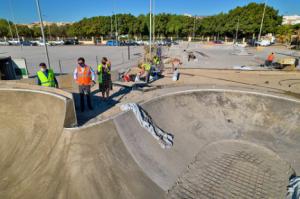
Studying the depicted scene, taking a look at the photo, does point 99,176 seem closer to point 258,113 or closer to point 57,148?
point 57,148

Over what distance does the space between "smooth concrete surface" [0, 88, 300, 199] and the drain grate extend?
0.12ft

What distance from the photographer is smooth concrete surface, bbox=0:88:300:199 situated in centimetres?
416

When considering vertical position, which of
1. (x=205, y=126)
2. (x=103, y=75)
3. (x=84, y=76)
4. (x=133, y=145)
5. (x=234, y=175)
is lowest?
(x=234, y=175)

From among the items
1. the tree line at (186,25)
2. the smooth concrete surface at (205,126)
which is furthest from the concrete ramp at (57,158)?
the tree line at (186,25)

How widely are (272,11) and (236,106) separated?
70462 mm

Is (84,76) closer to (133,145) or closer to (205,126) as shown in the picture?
(133,145)

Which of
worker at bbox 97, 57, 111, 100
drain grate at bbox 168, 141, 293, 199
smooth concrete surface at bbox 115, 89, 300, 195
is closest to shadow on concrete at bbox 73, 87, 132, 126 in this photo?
worker at bbox 97, 57, 111, 100

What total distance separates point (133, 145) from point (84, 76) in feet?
9.42

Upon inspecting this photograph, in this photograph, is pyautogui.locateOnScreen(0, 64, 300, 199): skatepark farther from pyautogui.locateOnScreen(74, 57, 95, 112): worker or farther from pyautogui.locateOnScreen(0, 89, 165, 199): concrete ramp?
pyautogui.locateOnScreen(74, 57, 95, 112): worker

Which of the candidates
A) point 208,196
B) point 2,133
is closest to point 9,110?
point 2,133

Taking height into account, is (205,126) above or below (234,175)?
above

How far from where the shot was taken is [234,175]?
5.26 meters

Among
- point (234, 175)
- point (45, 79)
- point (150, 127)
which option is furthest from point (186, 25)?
point (234, 175)

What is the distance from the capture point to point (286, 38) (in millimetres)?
56125
